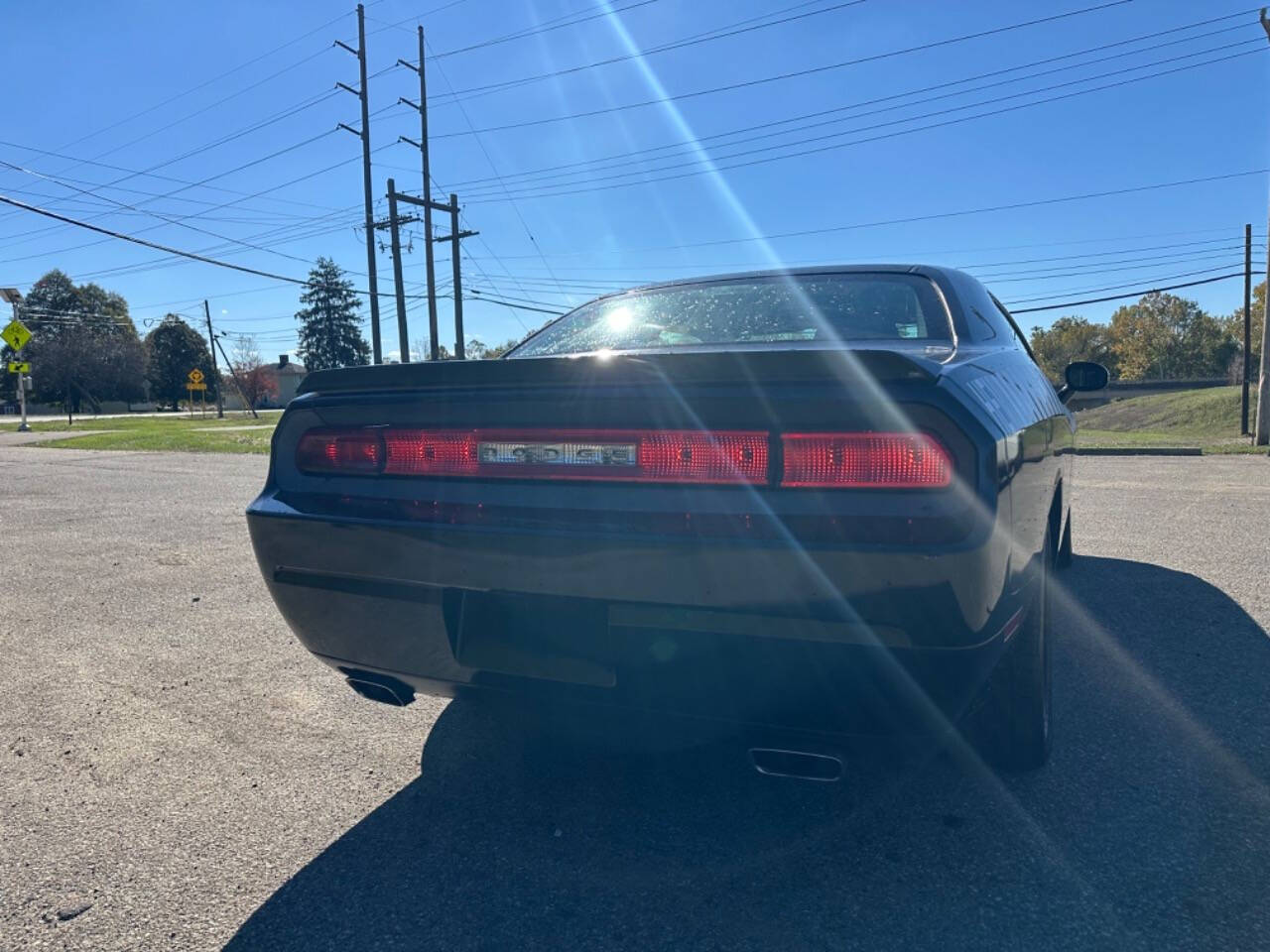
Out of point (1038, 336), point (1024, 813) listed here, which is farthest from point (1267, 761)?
point (1038, 336)

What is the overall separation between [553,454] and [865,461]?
67 centimetres

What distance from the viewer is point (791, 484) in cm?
166

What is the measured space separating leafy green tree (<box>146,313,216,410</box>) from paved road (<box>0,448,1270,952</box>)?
270 feet

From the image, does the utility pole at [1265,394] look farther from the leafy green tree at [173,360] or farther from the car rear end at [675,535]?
the leafy green tree at [173,360]

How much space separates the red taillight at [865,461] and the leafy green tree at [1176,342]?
8068cm

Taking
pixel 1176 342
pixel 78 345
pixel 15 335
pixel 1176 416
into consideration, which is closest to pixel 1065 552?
pixel 15 335

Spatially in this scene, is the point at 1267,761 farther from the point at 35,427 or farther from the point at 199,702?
the point at 35,427

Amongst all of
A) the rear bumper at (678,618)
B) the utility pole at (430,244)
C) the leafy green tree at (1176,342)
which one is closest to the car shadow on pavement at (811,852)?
the rear bumper at (678,618)

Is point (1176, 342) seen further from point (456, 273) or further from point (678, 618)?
point (678, 618)

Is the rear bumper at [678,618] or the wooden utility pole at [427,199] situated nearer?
the rear bumper at [678,618]

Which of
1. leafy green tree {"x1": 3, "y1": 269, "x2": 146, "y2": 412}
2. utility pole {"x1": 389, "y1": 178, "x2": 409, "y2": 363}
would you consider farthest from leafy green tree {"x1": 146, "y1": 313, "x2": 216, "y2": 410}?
utility pole {"x1": 389, "y1": 178, "x2": 409, "y2": 363}

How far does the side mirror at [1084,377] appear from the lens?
4.39 metres

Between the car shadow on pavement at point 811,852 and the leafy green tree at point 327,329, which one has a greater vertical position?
the leafy green tree at point 327,329

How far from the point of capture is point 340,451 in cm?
218
